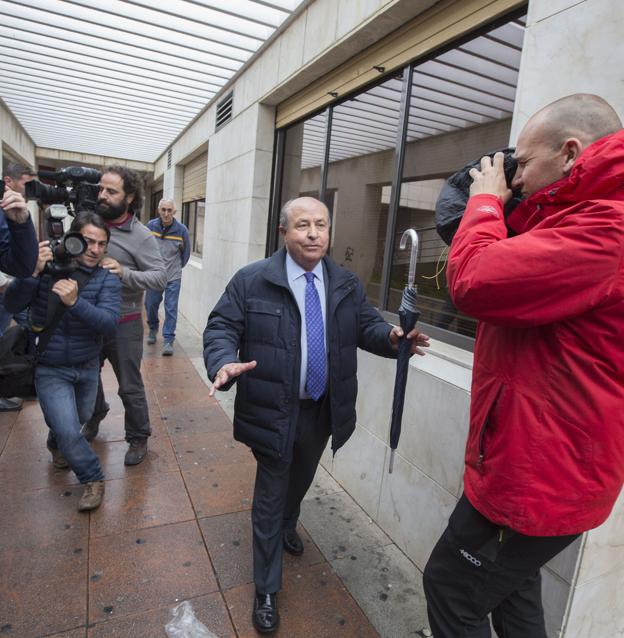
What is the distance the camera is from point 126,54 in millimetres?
5656

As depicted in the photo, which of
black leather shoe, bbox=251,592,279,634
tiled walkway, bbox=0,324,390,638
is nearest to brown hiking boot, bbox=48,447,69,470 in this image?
tiled walkway, bbox=0,324,390,638

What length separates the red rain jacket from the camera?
1.10 metres

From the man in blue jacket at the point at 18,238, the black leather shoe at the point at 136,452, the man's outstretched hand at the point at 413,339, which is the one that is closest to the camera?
the man's outstretched hand at the point at 413,339

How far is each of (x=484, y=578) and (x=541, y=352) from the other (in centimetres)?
69

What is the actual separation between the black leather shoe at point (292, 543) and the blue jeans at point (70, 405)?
1.25 metres

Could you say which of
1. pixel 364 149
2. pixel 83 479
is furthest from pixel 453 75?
pixel 83 479

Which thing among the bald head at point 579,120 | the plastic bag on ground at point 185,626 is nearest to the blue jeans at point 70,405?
the plastic bag on ground at point 185,626

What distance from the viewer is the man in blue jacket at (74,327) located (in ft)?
8.55

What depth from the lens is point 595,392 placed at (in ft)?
3.89

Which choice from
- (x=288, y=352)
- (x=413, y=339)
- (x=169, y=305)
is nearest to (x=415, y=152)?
(x=413, y=339)

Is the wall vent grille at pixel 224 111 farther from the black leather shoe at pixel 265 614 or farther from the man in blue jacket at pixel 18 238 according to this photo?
the black leather shoe at pixel 265 614

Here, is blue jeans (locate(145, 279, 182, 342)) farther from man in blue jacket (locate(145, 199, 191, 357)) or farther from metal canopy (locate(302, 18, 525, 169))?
metal canopy (locate(302, 18, 525, 169))

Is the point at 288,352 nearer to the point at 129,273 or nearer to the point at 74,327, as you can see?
the point at 74,327

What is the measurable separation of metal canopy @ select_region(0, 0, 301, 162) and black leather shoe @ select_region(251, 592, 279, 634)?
14.7ft
